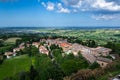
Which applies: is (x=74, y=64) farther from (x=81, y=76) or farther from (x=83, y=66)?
(x=81, y=76)

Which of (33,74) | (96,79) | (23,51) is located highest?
(96,79)

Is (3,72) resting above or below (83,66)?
→ below

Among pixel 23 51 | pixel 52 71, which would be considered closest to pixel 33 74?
pixel 52 71

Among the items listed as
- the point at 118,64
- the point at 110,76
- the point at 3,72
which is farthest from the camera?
the point at 3,72

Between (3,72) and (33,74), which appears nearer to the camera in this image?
(33,74)

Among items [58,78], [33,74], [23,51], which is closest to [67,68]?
[58,78]

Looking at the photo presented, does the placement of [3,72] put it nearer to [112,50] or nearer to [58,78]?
[58,78]

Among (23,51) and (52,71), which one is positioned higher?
(52,71)

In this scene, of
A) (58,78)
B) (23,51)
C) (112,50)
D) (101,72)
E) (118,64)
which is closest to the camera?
(101,72)

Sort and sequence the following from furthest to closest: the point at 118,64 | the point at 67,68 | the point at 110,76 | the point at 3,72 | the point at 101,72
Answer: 1. the point at 3,72
2. the point at 67,68
3. the point at 118,64
4. the point at 101,72
5. the point at 110,76
